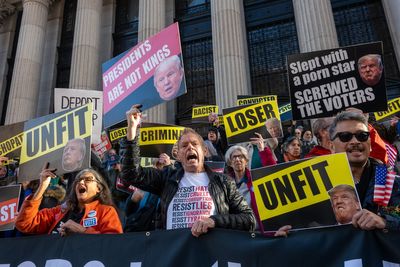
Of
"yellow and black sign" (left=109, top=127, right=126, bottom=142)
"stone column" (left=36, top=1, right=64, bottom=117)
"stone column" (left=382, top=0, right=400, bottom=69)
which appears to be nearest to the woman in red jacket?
"yellow and black sign" (left=109, top=127, right=126, bottom=142)

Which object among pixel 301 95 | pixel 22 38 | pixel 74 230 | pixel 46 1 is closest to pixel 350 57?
pixel 301 95

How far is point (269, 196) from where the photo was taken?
2.91m

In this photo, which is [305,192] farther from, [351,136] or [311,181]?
[351,136]

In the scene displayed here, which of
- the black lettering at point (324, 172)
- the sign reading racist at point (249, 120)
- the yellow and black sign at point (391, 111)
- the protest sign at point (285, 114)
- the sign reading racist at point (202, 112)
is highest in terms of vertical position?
the sign reading racist at point (202, 112)

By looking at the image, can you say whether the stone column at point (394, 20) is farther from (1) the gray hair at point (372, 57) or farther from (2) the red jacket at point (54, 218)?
(2) the red jacket at point (54, 218)

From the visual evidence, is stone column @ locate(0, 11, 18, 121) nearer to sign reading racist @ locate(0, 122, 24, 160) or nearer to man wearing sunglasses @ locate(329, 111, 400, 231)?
sign reading racist @ locate(0, 122, 24, 160)

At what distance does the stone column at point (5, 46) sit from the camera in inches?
828

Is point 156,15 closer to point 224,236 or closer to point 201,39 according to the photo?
point 201,39

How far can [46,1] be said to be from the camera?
20.2m

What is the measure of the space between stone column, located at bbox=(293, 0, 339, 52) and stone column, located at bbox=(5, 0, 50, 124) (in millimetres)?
12512

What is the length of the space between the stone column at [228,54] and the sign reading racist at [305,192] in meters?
10.7

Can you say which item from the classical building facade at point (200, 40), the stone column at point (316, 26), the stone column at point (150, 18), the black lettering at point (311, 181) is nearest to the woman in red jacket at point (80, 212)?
the black lettering at point (311, 181)

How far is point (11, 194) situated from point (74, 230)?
2.33m

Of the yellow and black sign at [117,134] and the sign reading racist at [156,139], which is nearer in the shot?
the sign reading racist at [156,139]
